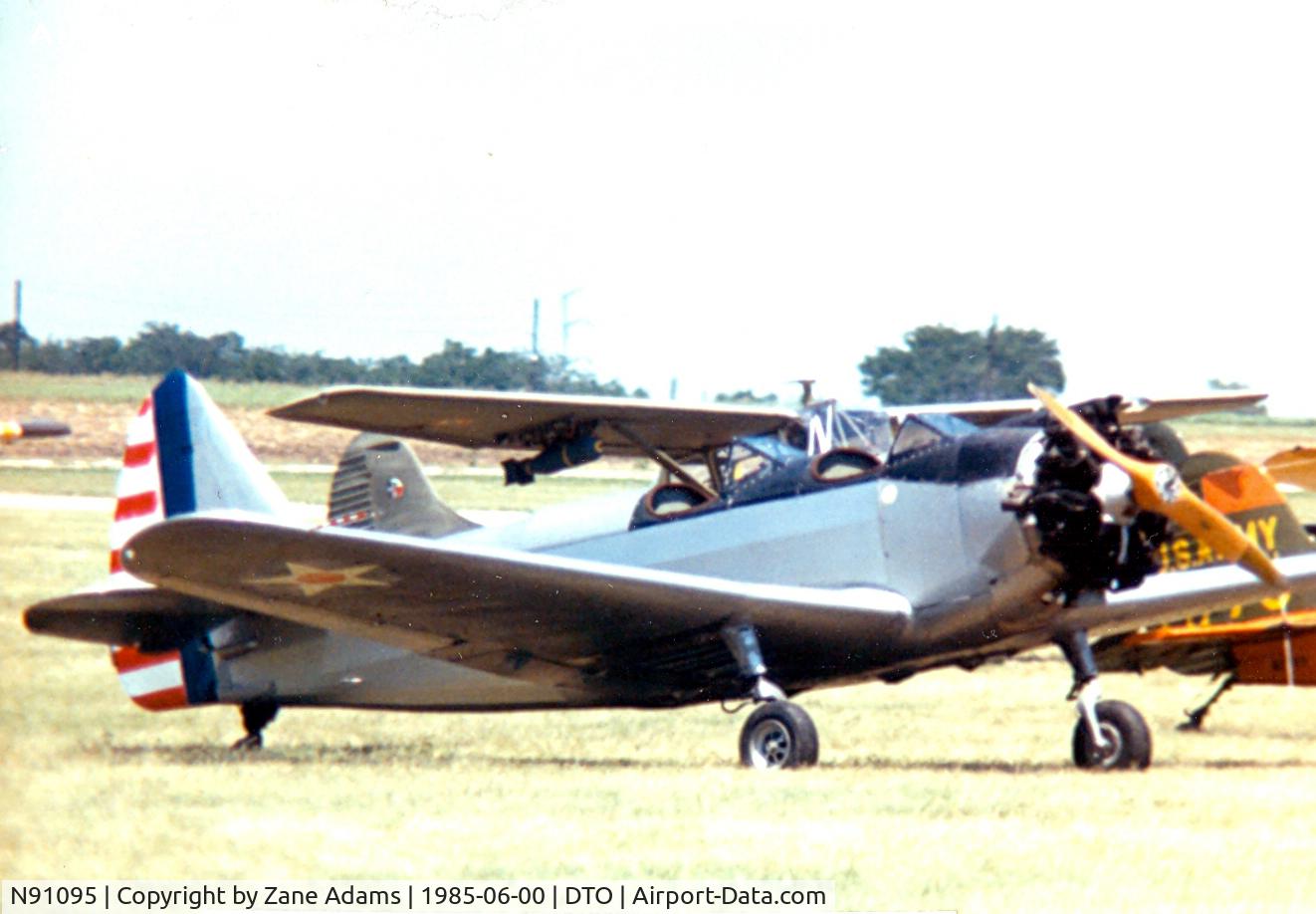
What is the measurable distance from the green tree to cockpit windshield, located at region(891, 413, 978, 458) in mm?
20056

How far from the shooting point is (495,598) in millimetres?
8625

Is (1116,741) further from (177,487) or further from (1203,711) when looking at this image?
(177,487)

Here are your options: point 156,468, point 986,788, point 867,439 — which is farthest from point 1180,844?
point 156,468

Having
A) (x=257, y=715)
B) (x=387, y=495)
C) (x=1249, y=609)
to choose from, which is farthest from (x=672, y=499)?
(x=1249, y=609)

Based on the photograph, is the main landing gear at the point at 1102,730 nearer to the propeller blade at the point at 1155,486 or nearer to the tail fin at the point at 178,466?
the propeller blade at the point at 1155,486

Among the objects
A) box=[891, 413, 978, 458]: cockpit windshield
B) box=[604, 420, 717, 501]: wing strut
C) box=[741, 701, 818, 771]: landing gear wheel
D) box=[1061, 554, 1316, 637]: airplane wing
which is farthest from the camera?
box=[604, 420, 717, 501]: wing strut

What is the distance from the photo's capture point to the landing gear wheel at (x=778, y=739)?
8398 millimetres

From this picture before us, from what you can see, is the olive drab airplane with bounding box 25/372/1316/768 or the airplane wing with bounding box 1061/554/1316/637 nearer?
the olive drab airplane with bounding box 25/372/1316/768

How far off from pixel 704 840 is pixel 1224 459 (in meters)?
5.58

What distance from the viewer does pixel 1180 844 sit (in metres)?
6.30

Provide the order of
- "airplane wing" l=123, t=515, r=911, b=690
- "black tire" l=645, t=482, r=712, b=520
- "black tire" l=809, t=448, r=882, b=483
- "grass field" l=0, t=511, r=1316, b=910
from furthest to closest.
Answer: "black tire" l=645, t=482, r=712, b=520 < "black tire" l=809, t=448, r=882, b=483 < "airplane wing" l=123, t=515, r=911, b=690 < "grass field" l=0, t=511, r=1316, b=910

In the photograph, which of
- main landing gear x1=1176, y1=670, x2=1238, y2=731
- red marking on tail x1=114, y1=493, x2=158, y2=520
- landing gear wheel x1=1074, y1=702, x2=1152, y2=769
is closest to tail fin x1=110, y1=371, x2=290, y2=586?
red marking on tail x1=114, y1=493, x2=158, y2=520

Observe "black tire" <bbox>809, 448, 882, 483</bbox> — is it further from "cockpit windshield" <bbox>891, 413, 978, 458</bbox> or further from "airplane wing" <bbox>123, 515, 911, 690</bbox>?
"airplane wing" <bbox>123, 515, 911, 690</bbox>

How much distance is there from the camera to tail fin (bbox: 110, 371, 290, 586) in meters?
10.5
